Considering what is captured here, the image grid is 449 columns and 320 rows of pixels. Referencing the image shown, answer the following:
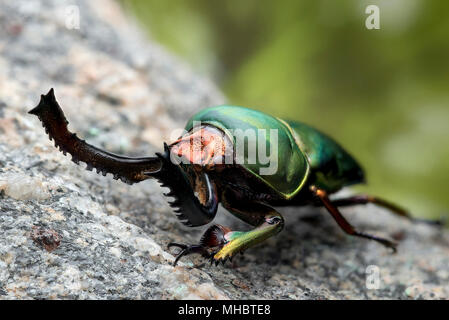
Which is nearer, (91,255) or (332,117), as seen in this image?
(91,255)

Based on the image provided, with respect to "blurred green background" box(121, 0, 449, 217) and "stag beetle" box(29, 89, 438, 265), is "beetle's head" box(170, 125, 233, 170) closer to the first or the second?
"stag beetle" box(29, 89, 438, 265)

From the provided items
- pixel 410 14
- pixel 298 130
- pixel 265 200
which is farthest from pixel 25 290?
pixel 410 14

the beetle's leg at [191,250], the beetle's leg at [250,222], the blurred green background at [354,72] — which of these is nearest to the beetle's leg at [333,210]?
the beetle's leg at [250,222]

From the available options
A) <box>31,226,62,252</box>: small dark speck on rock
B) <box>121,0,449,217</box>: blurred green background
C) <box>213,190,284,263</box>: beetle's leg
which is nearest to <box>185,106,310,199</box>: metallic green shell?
<box>213,190,284,263</box>: beetle's leg

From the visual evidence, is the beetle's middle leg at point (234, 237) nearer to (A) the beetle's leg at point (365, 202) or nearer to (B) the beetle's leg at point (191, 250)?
(B) the beetle's leg at point (191, 250)

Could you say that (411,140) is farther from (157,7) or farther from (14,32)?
(14,32)

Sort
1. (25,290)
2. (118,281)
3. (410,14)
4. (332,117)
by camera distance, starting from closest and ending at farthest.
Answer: (25,290), (118,281), (410,14), (332,117)
